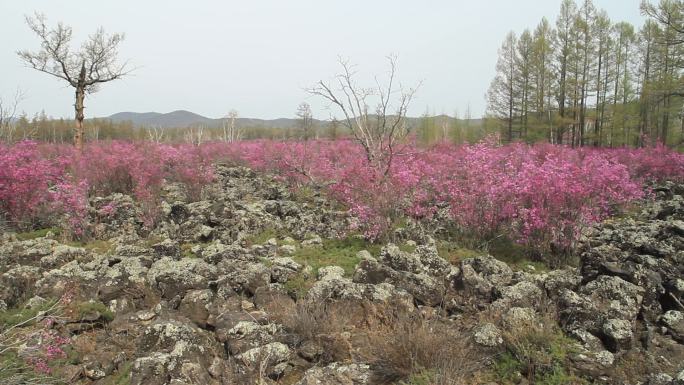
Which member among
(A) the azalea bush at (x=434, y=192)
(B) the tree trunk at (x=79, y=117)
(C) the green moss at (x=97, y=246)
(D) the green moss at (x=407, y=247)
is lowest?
(C) the green moss at (x=97, y=246)

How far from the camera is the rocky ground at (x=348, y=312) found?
308 centimetres

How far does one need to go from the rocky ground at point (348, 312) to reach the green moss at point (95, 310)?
3 cm

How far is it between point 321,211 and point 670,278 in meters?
5.36

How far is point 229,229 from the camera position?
21.7ft

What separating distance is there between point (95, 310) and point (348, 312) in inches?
105

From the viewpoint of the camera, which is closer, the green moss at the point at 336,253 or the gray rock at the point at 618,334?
the gray rock at the point at 618,334

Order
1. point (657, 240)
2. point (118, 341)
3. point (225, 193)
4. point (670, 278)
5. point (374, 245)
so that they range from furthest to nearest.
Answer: point (225, 193)
point (374, 245)
point (657, 240)
point (670, 278)
point (118, 341)

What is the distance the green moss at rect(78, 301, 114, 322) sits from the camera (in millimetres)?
4060

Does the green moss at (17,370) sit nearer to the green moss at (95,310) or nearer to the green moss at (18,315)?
the green moss at (18,315)

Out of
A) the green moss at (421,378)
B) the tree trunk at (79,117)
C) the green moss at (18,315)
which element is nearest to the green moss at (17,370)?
the green moss at (18,315)

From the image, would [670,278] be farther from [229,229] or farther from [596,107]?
[596,107]

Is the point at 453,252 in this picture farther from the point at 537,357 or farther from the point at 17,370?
the point at 17,370

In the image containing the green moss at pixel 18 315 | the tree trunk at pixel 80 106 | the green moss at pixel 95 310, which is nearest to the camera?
the green moss at pixel 18 315

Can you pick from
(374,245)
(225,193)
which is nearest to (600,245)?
(374,245)
